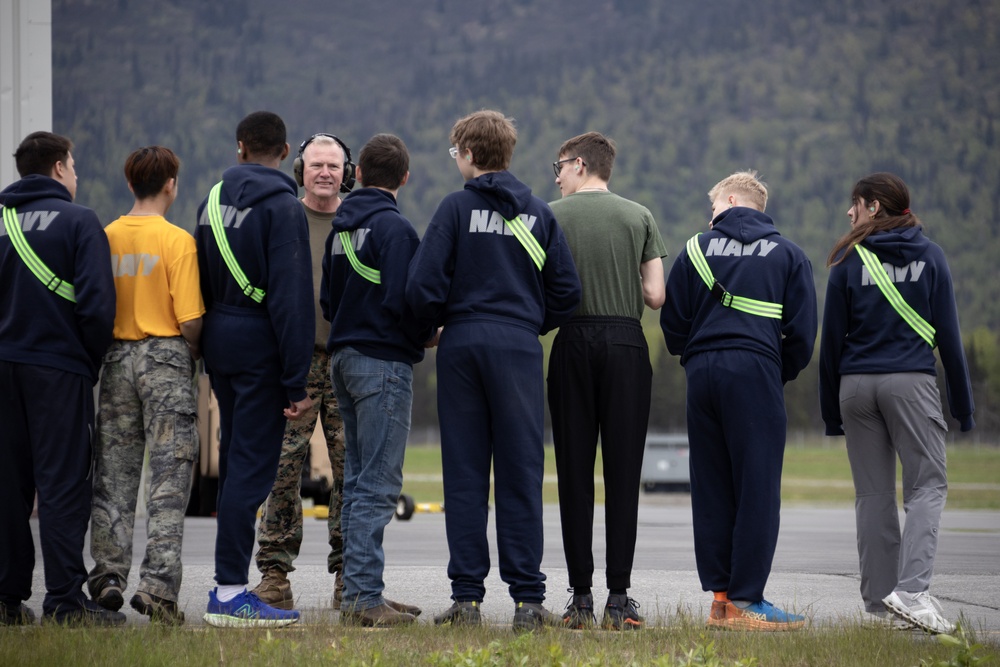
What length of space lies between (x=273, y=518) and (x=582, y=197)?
91.4 inches

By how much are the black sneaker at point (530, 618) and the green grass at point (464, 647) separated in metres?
0.07

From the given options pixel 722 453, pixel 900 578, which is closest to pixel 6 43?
pixel 722 453

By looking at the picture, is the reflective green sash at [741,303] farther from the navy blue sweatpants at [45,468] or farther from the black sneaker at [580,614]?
the navy blue sweatpants at [45,468]

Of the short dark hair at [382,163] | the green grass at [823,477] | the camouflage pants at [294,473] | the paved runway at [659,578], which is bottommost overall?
the green grass at [823,477]

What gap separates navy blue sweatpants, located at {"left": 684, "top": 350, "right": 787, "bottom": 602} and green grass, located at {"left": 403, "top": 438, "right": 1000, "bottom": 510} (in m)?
24.1

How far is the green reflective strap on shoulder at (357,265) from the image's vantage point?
21.6 ft

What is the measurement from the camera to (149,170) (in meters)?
6.68

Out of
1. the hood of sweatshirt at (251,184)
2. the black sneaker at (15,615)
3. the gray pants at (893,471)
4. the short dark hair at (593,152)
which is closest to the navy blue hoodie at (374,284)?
the hood of sweatshirt at (251,184)

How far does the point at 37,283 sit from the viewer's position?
21.2ft

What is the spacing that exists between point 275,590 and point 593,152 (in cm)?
275

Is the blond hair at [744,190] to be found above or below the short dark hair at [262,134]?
below

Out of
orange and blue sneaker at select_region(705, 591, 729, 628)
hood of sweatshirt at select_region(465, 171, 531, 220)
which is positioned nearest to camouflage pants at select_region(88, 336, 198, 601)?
hood of sweatshirt at select_region(465, 171, 531, 220)

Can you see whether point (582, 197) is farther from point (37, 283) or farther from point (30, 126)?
point (30, 126)

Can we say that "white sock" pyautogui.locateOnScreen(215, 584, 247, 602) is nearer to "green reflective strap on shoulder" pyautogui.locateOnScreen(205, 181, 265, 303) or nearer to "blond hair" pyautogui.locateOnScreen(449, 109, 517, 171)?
"green reflective strap on shoulder" pyautogui.locateOnScreen(205, 181, 265, 303)
